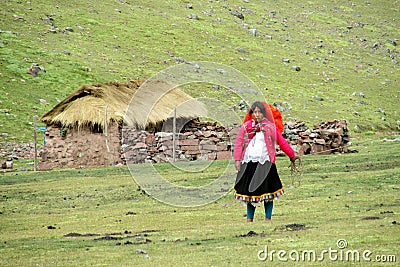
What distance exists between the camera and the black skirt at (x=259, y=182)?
11.7 metres

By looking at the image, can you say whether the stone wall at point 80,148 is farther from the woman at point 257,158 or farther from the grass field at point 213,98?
the woman at point 257,158

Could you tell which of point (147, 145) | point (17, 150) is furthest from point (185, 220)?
point (17, 150)

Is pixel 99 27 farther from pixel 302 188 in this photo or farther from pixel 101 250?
pixel 101 250

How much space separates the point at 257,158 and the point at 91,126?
1608cm

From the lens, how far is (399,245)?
29.9ft

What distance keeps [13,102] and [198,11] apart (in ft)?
88.6

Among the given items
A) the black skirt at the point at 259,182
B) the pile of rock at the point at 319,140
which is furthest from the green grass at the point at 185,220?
the pile of rock at the point at 319,140

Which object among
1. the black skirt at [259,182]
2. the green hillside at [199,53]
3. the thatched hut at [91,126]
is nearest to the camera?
the black skirt at [259,182]

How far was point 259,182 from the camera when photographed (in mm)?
11711

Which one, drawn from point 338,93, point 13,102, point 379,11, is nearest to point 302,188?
point 13,102

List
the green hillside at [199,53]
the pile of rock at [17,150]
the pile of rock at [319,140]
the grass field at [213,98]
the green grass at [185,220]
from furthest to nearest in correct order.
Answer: the green hillside at [199,53]
the pile of rock at [17,150]
the pile of rock at [319,140]
the grass field at [213,98]
the green grass at [185,220]

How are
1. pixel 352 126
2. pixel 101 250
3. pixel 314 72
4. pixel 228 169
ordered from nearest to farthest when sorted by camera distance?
pixel 101 250 → pixel 228 169 → pixel 352 126 → pixel 314 72

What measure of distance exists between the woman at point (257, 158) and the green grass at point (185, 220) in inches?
20.2

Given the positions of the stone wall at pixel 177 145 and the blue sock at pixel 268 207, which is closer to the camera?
the blue sock at pixel 268 207
